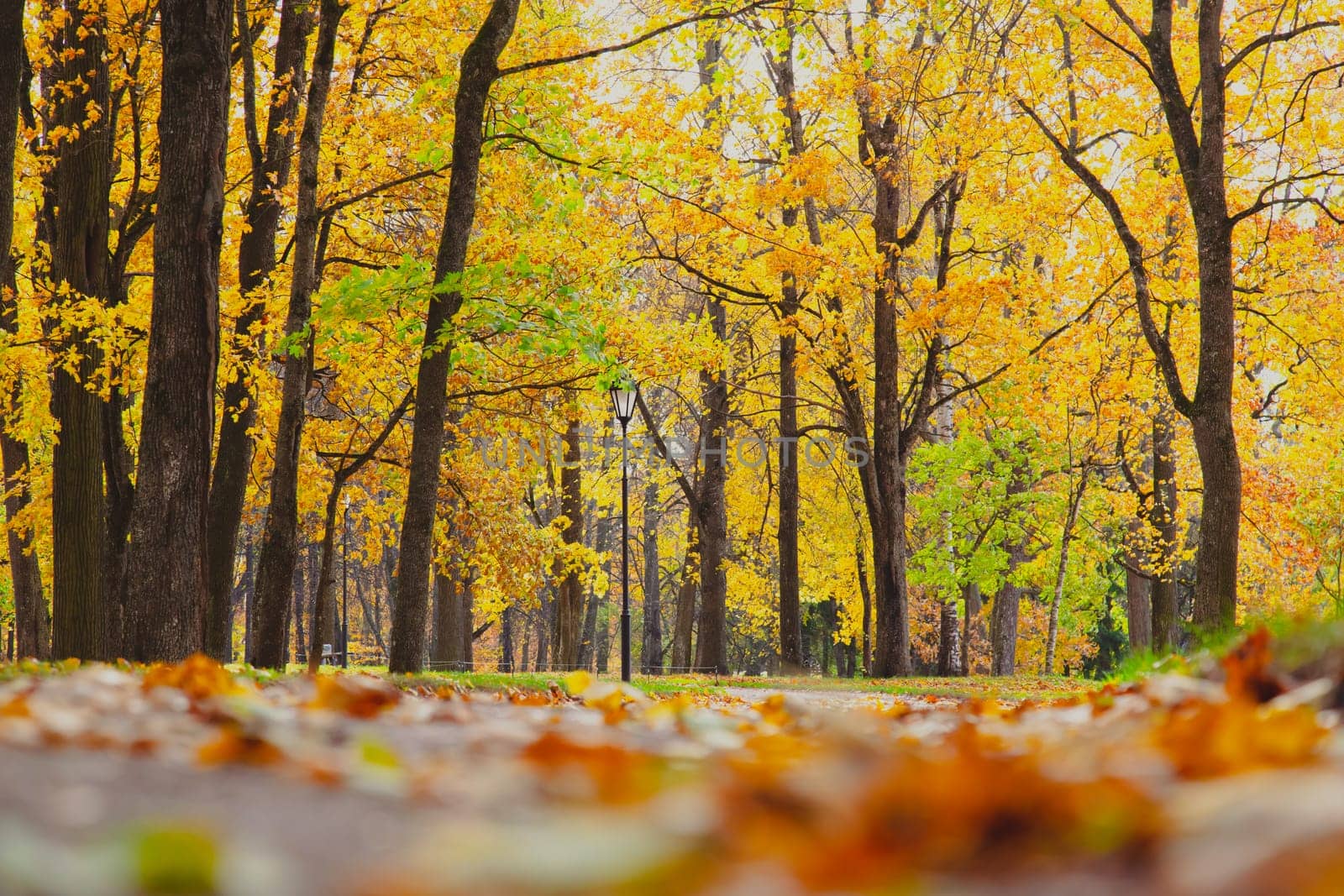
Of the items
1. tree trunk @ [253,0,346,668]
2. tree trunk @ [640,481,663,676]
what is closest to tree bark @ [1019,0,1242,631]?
tree trunk @ [253,0,346,668]

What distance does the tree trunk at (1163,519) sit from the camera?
2338 cm

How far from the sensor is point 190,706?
2691 mm

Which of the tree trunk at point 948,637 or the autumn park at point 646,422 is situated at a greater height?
the autumn park at point 646,422

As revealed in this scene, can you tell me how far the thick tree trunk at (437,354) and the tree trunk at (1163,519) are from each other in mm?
17412

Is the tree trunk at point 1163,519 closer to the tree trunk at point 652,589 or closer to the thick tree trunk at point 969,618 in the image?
the thick tree trunk at point 969,618

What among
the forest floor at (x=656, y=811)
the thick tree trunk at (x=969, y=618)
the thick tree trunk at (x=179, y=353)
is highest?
the thick tree trunk at (x=179, y=353)

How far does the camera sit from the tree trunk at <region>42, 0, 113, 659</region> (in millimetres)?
11734

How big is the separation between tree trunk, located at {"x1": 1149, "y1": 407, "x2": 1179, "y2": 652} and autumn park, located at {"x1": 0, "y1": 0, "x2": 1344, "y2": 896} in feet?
0.48

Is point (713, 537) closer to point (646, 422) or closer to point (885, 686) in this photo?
point (646, 422)

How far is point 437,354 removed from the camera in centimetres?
1031

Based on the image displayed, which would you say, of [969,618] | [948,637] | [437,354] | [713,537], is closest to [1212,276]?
[437,354]

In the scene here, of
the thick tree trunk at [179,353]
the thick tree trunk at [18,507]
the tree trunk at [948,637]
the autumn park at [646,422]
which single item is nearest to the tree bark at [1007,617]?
the autumn park at [646,422]

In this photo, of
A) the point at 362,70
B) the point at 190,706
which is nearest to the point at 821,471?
the point at 362,70

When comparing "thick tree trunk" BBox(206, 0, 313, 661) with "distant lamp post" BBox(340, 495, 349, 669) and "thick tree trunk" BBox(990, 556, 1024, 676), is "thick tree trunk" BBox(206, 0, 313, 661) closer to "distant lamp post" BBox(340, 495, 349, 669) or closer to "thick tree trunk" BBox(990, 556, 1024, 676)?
"distant lamp post" BBox(340, 495, 349, 669)
